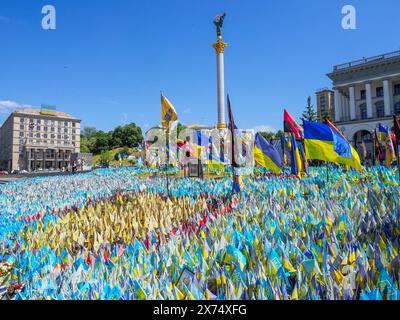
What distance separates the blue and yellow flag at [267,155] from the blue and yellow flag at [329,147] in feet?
3.02

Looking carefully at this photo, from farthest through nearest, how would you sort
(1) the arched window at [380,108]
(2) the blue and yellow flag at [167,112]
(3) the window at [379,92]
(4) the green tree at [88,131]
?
(4) the green tree at [88,131] → (3) the window at [379,92] → (1) the arched window at [380,108] → (2) the blue and yellow flag at [167,112]

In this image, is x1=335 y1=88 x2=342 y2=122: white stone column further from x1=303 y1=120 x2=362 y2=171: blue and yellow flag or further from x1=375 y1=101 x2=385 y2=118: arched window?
x1=303 y1=120 x2=362 y2=171: blue and yellow flag

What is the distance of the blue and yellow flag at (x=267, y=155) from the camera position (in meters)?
7.60

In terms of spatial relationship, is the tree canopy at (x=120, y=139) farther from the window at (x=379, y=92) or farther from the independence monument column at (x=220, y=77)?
the window at (x=379, y=92)

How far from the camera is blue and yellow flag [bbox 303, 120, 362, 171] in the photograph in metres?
6.66

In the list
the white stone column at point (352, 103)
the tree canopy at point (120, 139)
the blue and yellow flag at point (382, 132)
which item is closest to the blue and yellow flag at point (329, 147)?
the blue and yellow flag at point (382, 132)

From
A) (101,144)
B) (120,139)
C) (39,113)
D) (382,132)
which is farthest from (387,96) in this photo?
(39,113)

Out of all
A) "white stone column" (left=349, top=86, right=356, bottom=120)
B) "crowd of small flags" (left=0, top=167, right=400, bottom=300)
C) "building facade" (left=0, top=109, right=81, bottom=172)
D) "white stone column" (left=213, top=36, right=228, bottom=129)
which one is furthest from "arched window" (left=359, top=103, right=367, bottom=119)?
"building facade" (left=0, top=109, right=81, bottom=172)

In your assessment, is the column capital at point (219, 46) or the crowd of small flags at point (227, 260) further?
the column capital at point (219, 46)

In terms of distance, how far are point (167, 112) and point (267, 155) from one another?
3096 mm

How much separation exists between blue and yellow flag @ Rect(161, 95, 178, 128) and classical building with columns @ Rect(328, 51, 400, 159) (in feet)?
118

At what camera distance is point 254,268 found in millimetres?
2393

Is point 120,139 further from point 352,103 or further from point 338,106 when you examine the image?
point 352,103

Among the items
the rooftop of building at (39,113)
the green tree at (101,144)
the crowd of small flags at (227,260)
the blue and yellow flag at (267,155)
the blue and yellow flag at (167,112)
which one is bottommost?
the crowd of small flags at (227,260)
